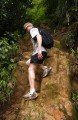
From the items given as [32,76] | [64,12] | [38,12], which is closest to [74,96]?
[32,76]

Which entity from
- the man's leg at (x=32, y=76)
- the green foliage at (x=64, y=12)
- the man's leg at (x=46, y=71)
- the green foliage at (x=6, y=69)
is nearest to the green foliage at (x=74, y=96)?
the man's leg at (x=46, y=71)

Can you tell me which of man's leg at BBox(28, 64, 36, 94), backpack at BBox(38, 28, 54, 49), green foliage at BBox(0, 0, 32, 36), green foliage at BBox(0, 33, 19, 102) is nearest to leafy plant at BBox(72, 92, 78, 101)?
man's leg at BBox(28, 64, 36, 94)

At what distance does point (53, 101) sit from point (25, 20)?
17.2ft

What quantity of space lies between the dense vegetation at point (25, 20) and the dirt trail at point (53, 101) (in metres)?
1.04

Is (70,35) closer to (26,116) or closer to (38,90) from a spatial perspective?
(38,90)

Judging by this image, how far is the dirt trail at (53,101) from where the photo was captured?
22.0 feet

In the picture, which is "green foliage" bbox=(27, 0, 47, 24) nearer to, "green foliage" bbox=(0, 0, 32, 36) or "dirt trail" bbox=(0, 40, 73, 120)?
"green foliage" bbox=(0, 0, 32, 36)

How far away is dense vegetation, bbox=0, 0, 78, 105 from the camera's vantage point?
29.3 feet

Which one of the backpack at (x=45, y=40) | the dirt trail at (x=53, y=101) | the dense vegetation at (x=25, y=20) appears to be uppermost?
the dense vegetation at (x=25, y=20)

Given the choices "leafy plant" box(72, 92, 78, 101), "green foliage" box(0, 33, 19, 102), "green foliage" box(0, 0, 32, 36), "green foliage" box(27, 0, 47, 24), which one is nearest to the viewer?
"leafy plant" box(72, 92, 78, 101)

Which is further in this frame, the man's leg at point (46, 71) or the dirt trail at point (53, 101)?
the man's leg at point (46, 71)

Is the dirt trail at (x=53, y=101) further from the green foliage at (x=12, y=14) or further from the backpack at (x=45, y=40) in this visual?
the green foliage at (x=12, y=14)

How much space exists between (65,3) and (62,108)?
462 cm

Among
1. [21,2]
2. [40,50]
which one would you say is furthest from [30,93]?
[21,2]
